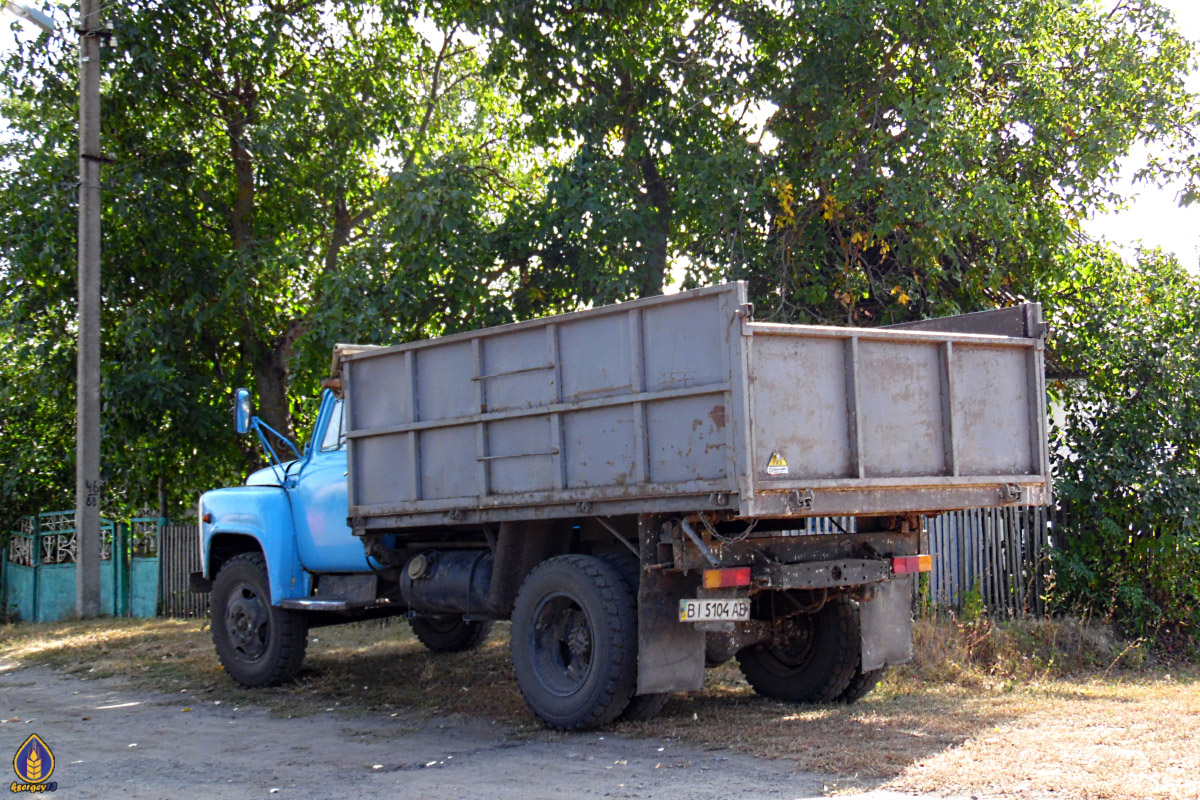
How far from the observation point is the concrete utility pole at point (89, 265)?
15.8m

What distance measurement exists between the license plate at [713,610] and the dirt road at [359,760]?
75 cm

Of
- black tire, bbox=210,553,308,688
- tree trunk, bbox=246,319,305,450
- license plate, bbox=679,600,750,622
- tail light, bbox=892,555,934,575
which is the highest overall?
tree trunk, bbox=246,319,305,450

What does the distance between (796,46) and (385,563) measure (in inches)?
280

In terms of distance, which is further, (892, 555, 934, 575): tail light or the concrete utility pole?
the concrete utility pole

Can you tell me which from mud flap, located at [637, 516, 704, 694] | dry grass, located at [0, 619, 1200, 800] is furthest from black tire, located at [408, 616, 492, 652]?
mud flap, located at [637, 516, 704, 694]

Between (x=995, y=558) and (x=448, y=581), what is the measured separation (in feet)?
18.5

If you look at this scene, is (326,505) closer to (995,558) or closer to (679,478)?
(679,478)

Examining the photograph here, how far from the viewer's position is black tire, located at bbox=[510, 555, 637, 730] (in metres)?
7.21

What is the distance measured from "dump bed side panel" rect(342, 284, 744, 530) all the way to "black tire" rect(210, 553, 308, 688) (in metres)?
1.34

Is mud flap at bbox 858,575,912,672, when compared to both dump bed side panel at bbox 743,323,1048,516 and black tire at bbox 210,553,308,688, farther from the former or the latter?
black tire at bbox 210,553,308,688

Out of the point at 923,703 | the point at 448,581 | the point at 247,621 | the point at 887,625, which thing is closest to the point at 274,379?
the point at 247,621

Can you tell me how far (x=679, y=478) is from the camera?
6848 mm

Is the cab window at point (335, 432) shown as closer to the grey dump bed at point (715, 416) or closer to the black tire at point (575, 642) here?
the grey dump bed at point (715, 416)

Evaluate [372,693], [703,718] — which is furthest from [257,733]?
[703,718]
